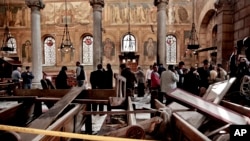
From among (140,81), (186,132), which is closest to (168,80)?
(140,81)

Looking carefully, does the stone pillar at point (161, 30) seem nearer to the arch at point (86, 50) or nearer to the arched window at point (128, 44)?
the arched window at point (128, 44)

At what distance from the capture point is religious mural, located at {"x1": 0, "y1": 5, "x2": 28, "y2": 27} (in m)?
22.2

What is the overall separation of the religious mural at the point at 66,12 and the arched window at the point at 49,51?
1592 mm

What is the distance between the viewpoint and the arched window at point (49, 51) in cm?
2227

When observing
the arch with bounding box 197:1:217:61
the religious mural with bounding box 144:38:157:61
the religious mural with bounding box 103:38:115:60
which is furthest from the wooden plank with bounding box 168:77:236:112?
the religious mural with bounding box 103:38:115:60

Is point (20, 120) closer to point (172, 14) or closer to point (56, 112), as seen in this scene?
point (56, 112)

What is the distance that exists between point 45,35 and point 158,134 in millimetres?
20966

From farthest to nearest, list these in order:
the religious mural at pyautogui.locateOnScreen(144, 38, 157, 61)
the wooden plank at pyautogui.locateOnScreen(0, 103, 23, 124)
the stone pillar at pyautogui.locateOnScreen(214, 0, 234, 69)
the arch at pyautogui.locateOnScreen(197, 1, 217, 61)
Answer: the religious mural at pyautogui.locateOnScreen(144, 38, 157, 61)
the arch at pyautogui.locateOnScreen(197, 1, 217, 61)
the stone pillar at pyautogui.locateOnScreen(214, 0, 234, 69)
the wooden plank at pyautogui.locateOnScreen(0, 103, 23, 124)

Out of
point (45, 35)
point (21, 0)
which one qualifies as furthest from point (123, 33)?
point (21, 0)

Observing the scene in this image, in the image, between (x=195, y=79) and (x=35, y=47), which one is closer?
(x=195, y=79)

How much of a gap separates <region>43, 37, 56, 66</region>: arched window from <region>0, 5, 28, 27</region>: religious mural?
7.81ft

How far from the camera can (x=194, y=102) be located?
323 centimetres

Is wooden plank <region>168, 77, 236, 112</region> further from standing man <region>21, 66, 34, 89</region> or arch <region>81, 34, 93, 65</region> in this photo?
arch <region>81, 34, 93, 65</region>

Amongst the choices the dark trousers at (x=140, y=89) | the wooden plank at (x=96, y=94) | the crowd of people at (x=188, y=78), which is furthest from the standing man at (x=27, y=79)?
the wooden plank at (x=96, y=94)
